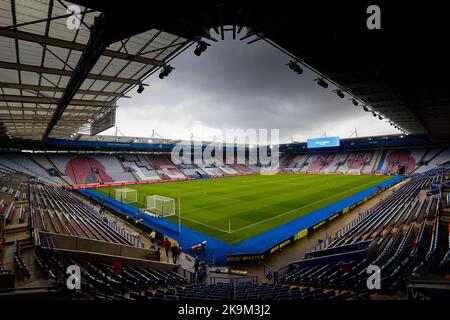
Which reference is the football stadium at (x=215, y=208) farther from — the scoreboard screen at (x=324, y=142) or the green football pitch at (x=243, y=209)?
the scoreboard screen at (x=324, y=142)

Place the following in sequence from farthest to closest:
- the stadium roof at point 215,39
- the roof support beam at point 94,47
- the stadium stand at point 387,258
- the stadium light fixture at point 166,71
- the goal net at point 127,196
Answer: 1. the goal net at point 127,196
2. the stadium light fixture at point 166,71
3. the stadium stand at point 387,258
4. the roof support beam at point 94,47
5. the stadium roof at point 215,39

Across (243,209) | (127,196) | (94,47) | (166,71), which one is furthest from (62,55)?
(127,196)

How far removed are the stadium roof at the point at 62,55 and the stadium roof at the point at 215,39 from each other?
4 centimetres

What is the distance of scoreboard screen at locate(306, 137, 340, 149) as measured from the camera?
65.8 metres

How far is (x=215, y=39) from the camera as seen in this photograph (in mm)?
7266

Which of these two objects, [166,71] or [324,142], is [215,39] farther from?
[324,142]

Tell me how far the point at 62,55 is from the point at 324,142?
68778mm

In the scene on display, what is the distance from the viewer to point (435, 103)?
50.5 ft

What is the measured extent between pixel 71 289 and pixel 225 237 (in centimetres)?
1168

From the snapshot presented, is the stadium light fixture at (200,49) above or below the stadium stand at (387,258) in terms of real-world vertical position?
above

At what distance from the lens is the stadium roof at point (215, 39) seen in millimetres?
5676

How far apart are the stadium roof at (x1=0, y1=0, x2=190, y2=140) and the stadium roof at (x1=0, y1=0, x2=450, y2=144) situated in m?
0.04

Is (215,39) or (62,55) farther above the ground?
(62,55)

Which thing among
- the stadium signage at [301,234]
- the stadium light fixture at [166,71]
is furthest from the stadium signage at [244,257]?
the stadium light fixture at [166,71]
